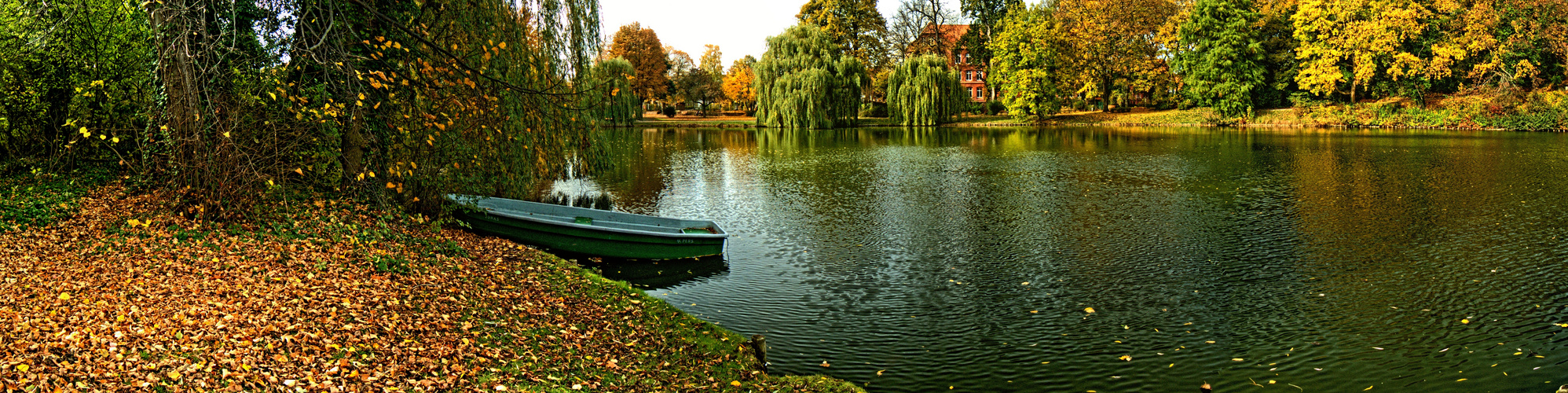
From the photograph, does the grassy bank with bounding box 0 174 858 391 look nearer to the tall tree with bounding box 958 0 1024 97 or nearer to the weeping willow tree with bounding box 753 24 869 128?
the weeping willow tree with bounding box 753 24 869 128

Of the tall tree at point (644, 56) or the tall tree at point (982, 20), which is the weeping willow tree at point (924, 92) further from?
the tall tree at point (644, 56)

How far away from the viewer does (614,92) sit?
64.7 ft

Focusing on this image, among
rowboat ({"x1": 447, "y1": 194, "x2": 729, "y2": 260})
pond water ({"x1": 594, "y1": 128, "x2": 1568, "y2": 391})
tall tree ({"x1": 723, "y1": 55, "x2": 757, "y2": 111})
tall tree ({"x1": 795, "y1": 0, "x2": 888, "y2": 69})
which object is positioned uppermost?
tall tree ({"x1": 795, "y1": 0, "x2": 888, "y2": 69})

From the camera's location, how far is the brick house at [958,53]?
225ft

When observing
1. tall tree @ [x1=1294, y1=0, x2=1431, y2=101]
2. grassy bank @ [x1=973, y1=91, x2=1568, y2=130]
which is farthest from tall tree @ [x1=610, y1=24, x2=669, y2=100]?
tall tree @ [x1=1294, y1=0, x2=1431, y2=101]

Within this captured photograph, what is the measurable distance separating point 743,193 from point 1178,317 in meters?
12.3

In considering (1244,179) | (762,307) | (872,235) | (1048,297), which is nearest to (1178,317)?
(1048,297)

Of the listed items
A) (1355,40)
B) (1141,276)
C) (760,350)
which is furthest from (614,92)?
(1355,40)

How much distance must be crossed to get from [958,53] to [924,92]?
1003 inches

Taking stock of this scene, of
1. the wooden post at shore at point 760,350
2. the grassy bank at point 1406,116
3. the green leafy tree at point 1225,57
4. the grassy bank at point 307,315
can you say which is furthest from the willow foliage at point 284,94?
the green leafy tree at point 1225,57

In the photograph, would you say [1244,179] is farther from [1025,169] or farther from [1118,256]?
[1118,256]

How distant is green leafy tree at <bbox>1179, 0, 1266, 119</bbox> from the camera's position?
2087 inches

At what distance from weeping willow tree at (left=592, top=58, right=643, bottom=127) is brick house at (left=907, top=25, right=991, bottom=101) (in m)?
22.6

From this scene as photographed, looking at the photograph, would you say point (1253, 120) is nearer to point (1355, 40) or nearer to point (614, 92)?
point (1355, 40)
